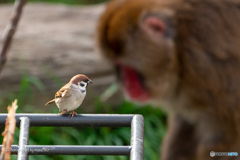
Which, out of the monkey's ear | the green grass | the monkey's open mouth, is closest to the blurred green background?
the green grass

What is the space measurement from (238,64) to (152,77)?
1.72ft

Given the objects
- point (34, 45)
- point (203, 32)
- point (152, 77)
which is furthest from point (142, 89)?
point (34, 45)

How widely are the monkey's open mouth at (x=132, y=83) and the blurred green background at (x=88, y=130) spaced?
37cm

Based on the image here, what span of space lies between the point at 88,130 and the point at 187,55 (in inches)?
38.8

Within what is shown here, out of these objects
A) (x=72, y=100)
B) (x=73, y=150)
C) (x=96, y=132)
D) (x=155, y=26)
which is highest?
(x=155, y=26)

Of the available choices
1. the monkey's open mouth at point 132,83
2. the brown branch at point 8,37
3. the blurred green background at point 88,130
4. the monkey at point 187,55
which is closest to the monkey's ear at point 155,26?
the monkey at point 187,55

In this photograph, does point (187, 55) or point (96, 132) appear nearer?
point (187, 55)

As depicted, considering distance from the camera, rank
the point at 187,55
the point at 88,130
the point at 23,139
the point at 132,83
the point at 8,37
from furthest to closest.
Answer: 1. the point at 88,130
2. the point at 132,83
3. the point at 187,55
4. the point at 8,37
5. the point at 23,139

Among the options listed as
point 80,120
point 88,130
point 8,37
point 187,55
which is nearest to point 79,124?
point 80,120

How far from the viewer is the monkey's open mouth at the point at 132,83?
11.2ft

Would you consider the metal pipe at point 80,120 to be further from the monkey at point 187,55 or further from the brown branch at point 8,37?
the monkey at point 187,55

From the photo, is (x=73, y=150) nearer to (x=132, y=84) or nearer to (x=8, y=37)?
(x=8, y=37)

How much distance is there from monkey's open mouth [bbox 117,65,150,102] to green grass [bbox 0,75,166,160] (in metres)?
0.40

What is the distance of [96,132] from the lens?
3.88 m
